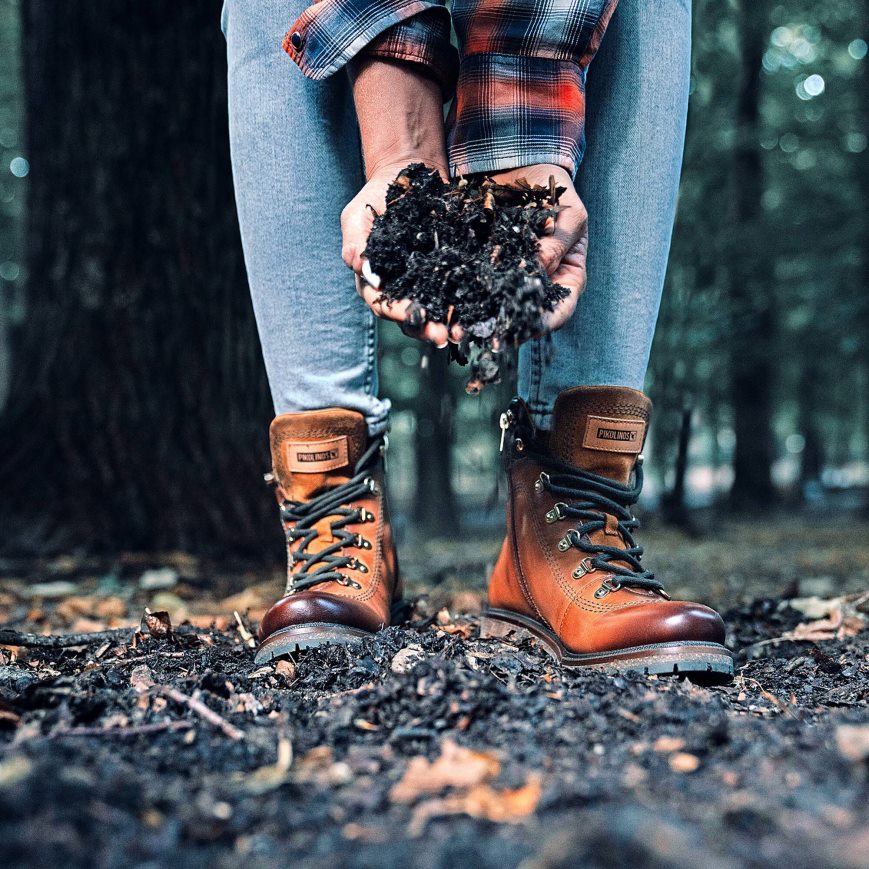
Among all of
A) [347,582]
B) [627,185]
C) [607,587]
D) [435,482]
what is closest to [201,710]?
[347,582]

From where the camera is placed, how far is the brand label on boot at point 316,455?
5.26ft

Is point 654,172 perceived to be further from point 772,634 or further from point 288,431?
point 772,634

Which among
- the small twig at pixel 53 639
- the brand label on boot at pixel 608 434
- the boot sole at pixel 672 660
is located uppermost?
the brand label on boot at pixel 608 434

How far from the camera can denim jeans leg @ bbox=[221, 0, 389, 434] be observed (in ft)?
5.16

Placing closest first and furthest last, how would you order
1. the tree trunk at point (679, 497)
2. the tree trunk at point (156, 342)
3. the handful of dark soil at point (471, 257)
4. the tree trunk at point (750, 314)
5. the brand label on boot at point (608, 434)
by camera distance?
1. the handful of dark soil at point (471, 257)
2. the brand label on boot at point (608, 434)
3. the tree trunk at point (156, 342)
4. the tree trunk at point (679, 497)
5. the tree trunk at point (750, 314)

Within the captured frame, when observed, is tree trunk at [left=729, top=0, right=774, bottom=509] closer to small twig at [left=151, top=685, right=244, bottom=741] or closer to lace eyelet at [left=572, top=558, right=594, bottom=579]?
lace eyelet at [left=572, top=558, right=594, bottom=579]

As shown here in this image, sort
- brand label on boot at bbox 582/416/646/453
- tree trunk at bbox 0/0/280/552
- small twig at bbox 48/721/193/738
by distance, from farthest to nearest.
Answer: tree trunk at bbox 0/0/280/552
brand label on boot at bbox 582/416/646/453
small twig at bbox 48/721/193/738

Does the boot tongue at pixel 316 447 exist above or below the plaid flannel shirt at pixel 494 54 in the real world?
below

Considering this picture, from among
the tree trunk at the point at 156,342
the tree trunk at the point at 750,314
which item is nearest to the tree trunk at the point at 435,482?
the tree trunk at the point at 750,314

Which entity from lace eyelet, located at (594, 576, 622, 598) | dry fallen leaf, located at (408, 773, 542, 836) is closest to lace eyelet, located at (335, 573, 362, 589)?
lace eyelet, located at (594, 576, 622, 598)

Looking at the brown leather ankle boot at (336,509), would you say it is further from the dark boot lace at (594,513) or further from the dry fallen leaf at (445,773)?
→ the dry fallen leaf at (445,773)

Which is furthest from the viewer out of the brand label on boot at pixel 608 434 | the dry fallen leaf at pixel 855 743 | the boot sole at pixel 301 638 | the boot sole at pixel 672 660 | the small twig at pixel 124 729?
the brand label on boot at pixel 608 434

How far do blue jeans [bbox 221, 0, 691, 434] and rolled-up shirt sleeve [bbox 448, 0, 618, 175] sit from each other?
0.16 metres

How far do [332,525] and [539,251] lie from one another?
2.32 feet
